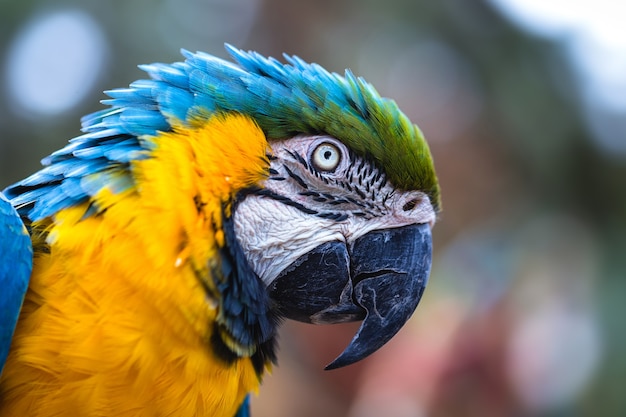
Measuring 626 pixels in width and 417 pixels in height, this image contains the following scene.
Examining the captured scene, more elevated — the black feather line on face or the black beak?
the black beak

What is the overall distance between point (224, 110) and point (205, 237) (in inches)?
13.5

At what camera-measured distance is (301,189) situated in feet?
4.89

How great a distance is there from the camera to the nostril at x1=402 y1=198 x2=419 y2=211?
5.11 ft

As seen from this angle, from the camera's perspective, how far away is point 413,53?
633 cm

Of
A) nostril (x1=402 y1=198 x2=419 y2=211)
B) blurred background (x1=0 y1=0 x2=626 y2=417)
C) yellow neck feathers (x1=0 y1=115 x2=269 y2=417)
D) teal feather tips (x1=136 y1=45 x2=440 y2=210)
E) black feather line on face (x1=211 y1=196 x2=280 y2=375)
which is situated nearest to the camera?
yellow neck feathers (x1=0 y1=115 x2=269 y2=417)

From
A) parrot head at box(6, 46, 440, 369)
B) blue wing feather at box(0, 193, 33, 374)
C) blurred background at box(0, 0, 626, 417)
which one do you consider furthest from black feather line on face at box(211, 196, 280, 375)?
blurred background at box(0, 0, 626, 417)

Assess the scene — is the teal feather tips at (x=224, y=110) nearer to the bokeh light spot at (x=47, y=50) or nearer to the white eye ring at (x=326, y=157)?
the white eye ring at (x=326, y=157)

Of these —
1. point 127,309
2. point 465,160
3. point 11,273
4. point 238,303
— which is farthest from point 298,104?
point 465,160

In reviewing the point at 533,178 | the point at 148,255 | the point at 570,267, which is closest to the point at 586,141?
the point at 533,178

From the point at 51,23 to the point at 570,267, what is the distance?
607cm

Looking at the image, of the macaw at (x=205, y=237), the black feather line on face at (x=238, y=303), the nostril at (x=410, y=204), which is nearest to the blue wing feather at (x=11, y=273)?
the macaw at (x=205, y=237)

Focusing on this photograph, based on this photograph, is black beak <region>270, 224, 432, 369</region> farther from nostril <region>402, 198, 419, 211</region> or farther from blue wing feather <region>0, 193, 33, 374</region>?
blue wing feather <region>0, 193, 33, 374</region>

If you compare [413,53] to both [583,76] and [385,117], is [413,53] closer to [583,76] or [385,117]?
[583,76]

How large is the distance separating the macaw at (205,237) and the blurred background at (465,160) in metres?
3.12
